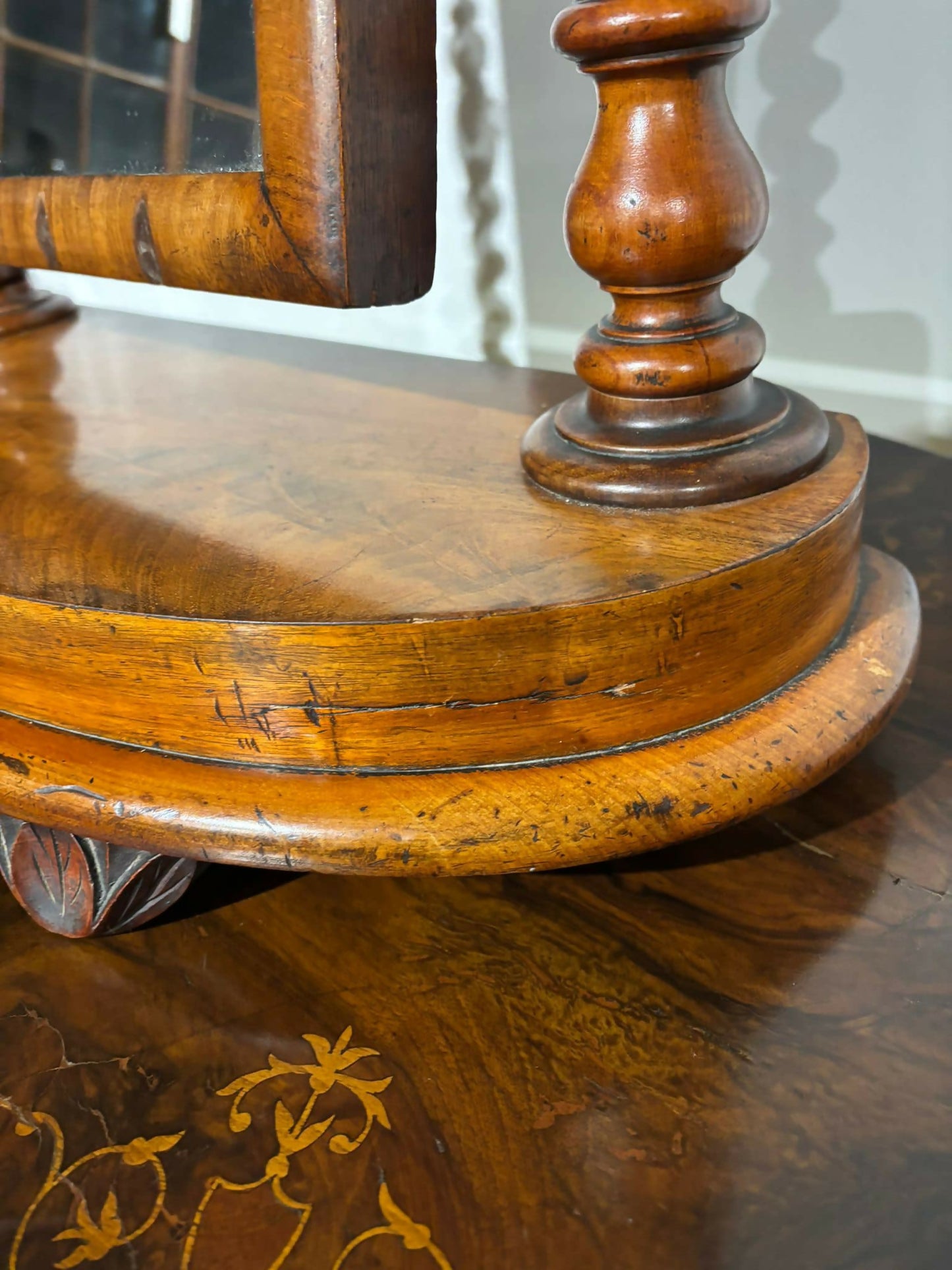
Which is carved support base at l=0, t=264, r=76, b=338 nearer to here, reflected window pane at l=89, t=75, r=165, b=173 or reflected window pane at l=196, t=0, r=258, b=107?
reflected window pane at l=89, t=75, r=165, b=173

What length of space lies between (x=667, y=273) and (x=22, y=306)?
2.08 feet

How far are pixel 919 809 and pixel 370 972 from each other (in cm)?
25

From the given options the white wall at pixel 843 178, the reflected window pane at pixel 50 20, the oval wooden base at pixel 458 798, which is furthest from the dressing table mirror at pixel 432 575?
the white wall at pixel 843 178

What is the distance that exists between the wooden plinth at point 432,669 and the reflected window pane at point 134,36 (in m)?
0.25

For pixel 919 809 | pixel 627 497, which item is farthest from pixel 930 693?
pixel 627 497

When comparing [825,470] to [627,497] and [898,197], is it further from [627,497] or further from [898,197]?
[898,197]

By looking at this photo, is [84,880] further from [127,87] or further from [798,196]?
[798,196]

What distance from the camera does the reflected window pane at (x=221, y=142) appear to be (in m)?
0.51

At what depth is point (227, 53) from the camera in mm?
513

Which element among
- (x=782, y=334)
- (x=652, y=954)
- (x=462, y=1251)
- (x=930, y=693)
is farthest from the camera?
(x=782, y=334)

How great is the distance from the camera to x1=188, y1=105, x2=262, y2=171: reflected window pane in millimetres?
506

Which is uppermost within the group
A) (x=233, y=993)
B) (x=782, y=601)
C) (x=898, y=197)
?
(x=898, y=197)

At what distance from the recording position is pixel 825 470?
0.50 metres

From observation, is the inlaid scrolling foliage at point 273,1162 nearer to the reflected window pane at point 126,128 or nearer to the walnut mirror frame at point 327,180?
the walnut mirror frame at point 327,180
